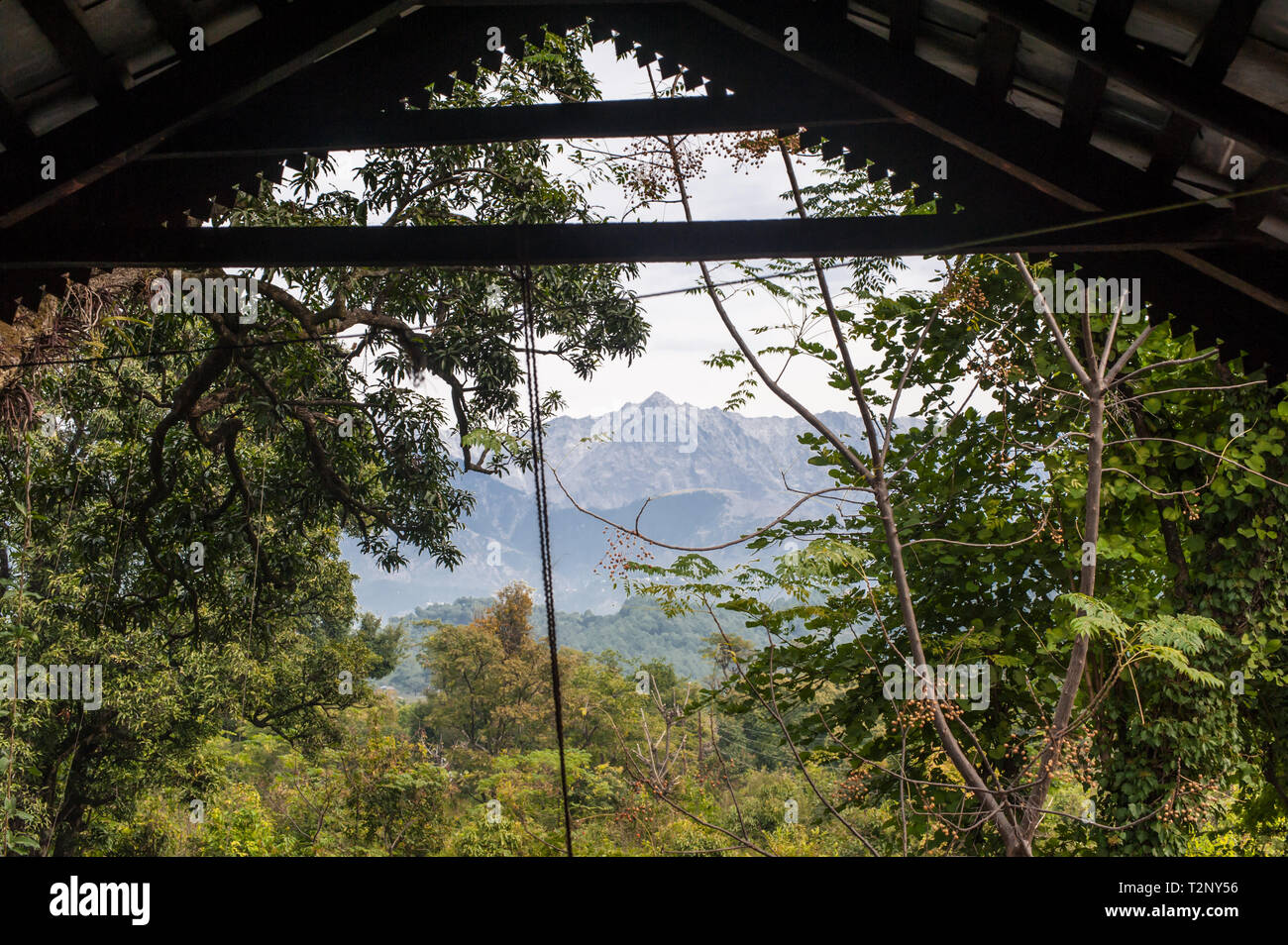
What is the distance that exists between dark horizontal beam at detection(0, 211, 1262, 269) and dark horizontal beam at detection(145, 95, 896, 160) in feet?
1.07

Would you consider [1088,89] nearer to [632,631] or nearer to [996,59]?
[996,59]

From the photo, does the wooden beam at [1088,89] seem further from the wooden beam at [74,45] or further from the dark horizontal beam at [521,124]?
the wooden beam at [74,45]

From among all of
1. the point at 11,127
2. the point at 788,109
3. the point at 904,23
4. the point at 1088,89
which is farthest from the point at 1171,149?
the point at 11,127

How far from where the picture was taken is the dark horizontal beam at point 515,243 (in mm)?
1883

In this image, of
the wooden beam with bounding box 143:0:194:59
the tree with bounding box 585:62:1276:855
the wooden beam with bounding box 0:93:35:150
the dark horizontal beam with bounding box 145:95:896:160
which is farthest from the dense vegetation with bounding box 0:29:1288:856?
the wooden beam with bounding box 143:0:194:59

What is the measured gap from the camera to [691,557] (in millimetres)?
3111

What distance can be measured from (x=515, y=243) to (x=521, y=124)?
42cm

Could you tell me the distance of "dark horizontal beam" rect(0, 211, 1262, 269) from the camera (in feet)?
6.18

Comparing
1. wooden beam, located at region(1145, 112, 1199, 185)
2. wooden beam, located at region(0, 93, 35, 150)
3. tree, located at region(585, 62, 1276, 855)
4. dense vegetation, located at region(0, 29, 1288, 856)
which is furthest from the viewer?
tree, located at region(585, 62, 1276, 855)

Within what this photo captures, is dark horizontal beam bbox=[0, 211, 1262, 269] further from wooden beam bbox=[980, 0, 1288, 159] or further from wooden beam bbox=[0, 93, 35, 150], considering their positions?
wooden beam bbox=[980, 0, 1288, 159]

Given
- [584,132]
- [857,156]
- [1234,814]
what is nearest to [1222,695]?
[1234,814]

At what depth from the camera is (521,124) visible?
214 centimetres

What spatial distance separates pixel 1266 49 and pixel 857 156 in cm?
90
